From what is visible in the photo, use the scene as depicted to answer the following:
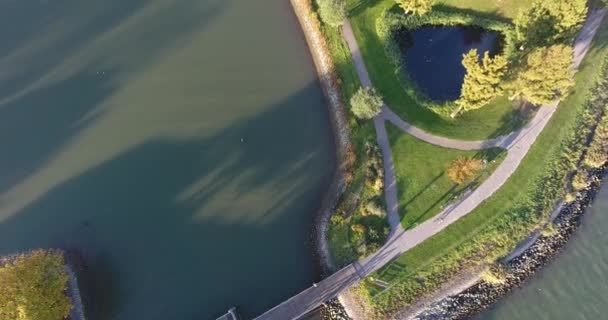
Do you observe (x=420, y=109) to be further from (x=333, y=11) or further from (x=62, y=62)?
(x=62, y=62)

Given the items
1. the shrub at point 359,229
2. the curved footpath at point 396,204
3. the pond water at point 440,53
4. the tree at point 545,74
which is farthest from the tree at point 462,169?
the shrub at point 359,229

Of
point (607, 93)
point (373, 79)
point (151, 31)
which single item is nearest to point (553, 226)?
point (607, 93)

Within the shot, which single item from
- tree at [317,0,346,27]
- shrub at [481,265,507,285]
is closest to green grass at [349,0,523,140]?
tree at [317,0,346,27]

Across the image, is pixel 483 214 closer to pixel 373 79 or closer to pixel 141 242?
pixel 373 79

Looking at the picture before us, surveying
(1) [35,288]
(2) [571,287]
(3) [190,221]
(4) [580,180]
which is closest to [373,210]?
(3) [190,221]

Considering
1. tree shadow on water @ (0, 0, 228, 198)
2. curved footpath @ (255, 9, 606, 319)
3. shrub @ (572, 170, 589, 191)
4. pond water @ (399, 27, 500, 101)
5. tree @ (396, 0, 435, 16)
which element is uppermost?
tree shadow on water @ (0, 0, 228, 198)

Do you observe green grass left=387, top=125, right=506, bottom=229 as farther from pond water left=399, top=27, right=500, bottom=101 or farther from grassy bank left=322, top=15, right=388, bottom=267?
pond water left=399, top=27, right=500, bottom=101

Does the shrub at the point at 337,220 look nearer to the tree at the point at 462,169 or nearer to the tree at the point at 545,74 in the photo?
the tree at the point at 462,169
